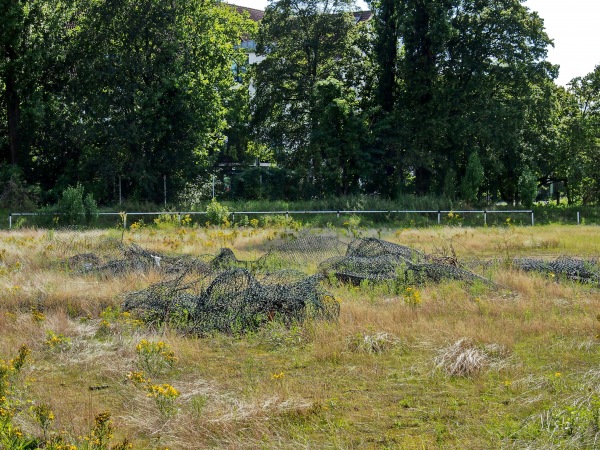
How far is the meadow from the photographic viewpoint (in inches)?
230

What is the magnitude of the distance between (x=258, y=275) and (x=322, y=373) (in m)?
5.31

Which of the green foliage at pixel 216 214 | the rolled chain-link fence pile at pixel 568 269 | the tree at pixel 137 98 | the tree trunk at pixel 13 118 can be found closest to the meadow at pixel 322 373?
the rolled chain-link fence pile at pixel 568 269

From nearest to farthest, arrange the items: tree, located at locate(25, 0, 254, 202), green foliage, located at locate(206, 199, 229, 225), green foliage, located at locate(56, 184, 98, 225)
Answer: green foliage, located at locate(56, 184, 98, 225) < green foliage, located at locate(206, 199, 229, 225) < tree, located at locate(25, 0, 254, 202)

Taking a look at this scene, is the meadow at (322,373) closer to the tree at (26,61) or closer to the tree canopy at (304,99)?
the tree canopy at (304,99)

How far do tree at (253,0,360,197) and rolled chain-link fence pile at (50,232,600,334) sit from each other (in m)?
23.0

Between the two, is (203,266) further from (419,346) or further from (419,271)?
(419,346)

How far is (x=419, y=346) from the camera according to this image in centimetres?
846

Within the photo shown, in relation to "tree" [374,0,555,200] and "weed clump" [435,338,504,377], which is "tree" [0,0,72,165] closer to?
"tree" [374,0,555,200]

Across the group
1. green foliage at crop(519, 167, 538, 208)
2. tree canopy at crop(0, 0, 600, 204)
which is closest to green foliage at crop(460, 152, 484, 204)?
tree canopy at crop(0, 0, 600, 204)

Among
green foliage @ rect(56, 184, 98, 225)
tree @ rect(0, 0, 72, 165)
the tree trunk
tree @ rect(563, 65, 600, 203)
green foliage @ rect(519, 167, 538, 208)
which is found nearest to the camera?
green foliage @ rect(56, 184, 98, 225)

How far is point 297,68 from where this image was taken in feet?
134

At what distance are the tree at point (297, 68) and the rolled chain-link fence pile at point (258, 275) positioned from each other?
2300 cm

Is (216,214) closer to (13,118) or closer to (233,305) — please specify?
(13,118)

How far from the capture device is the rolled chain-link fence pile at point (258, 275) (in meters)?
9.85
